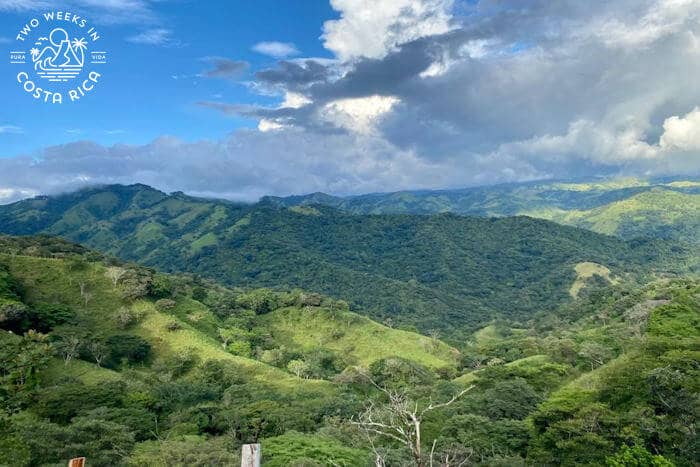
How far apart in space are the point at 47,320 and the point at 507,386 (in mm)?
65939

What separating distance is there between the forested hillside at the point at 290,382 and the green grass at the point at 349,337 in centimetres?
45

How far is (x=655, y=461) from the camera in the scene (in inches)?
990

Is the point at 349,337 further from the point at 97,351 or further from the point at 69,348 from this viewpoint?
the point at 69,348

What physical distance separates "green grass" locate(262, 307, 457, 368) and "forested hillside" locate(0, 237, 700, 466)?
17.8 inches

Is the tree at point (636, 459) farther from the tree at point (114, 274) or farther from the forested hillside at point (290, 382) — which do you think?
the tree at point (114, 274)

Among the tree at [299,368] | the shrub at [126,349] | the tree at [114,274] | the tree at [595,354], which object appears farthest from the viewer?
the tree at [114,274]

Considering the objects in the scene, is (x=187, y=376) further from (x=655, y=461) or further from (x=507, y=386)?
(x=655, y=461)

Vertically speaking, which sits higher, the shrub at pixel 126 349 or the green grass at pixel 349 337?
the shrub at pixel 126 349

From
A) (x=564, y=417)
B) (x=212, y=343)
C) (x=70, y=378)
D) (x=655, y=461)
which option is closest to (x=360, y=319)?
(x=212, y=343)

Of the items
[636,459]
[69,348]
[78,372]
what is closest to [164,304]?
[69,348]

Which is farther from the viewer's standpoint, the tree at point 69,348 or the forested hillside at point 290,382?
the tree at point 69,348

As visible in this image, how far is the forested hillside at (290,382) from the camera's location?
3338 cm

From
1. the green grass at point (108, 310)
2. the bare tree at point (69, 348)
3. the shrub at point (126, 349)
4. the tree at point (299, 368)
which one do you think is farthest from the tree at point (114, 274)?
the tree at point (299, 368)

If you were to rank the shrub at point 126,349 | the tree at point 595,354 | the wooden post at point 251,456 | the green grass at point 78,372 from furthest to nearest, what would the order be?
the tree at point 595,354 → the shrub at point 126,349 → the green grass at point 78,372 → the wooden post at point 251,456
